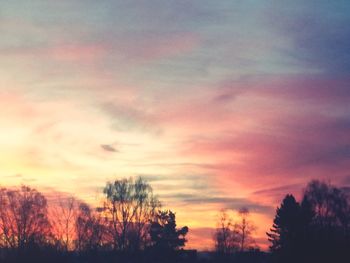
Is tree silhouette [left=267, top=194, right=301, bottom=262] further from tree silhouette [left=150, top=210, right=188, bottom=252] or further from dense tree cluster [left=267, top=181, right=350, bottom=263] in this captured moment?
tree silhouette [left=150, top=210, right=188, bottom=252]

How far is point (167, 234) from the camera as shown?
97.9 meters

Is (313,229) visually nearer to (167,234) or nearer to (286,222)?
(286,222)

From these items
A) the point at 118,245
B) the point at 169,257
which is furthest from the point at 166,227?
the point at 118,245

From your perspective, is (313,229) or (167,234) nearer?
(313,229)

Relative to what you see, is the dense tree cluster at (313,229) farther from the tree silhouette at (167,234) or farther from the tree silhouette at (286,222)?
the tree silhouette at (167,234)

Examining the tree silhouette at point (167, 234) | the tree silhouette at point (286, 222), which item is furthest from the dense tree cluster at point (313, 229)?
the tree silhouette at point (167, 234)

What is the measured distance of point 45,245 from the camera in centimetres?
6166

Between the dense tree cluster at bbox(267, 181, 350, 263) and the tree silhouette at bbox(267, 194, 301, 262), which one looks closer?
the dense tree cluster at bbox(267, 181, 350, 263)

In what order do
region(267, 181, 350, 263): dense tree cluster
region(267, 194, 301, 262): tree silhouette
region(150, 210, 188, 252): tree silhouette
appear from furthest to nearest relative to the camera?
region(150, 210, 188, 252): tree silhouette, region(267, 194, 301, 262): tree silhouette, region(267, 181, 350, 263): dense tree cluster

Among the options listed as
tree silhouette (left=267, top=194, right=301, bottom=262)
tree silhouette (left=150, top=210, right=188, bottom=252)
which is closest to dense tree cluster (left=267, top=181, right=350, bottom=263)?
tree silhouette (left=267, top=194, right=301, bottom=262)

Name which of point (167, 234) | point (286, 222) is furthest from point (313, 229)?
point (167, 234)

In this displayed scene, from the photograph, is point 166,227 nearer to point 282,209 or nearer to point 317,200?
point 282,209

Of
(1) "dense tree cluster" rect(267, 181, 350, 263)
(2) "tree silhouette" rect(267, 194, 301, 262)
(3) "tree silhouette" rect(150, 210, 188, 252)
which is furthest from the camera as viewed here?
(3) "tree silhouette" rect(150, 210, 188, 252)

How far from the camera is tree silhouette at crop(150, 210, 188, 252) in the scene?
319ft
